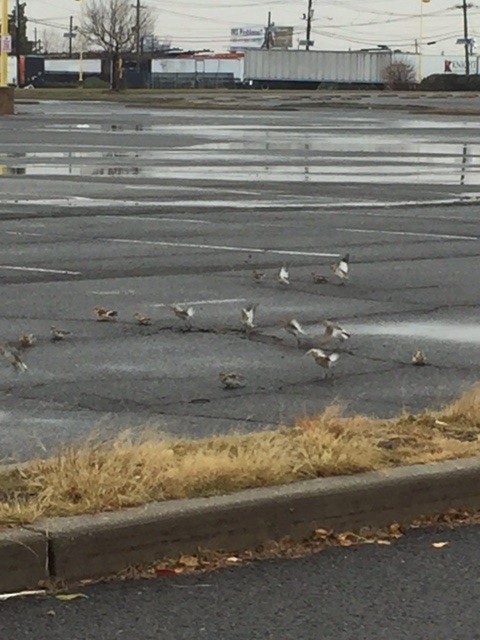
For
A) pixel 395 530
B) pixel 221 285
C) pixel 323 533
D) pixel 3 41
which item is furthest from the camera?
pixel 3 41

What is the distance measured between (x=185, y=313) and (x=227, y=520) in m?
5.23

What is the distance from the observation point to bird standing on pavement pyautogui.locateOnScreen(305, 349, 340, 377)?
384 inches

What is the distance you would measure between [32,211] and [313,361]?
10.3m

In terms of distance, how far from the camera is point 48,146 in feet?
118

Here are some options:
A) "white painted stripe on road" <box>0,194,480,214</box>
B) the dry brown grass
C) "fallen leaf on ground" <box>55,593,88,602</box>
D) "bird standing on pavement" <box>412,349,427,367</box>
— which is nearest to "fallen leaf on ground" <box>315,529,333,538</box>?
the dry brown grass

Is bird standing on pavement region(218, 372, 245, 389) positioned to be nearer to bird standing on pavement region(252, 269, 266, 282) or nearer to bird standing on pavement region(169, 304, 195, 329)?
bird standing on pavement region(169, 304, 195, 329)

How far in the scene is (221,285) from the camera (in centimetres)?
1360

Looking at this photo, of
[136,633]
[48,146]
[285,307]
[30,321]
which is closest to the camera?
[136,633]

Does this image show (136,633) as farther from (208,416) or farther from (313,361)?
(313,361)

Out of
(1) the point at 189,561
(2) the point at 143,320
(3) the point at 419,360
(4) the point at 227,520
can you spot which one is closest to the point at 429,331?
(3) the point at 419,360

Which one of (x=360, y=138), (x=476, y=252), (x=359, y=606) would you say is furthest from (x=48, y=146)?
(x=359, y=606)

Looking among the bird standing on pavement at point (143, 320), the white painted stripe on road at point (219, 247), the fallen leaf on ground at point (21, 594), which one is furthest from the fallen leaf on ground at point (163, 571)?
the white painted stripe on road at point (219, 247)

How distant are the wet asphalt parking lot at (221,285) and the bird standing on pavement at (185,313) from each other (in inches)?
3.3

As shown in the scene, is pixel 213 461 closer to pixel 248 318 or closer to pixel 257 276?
pixel 248 318
